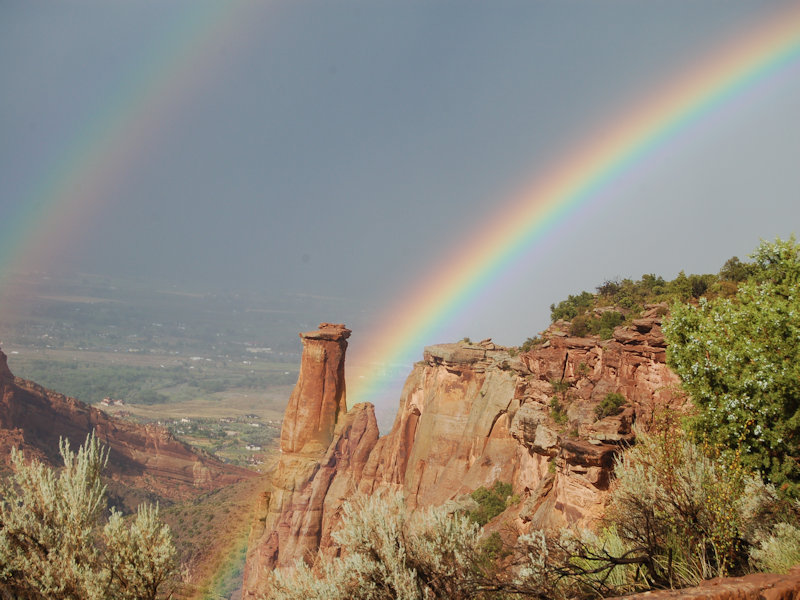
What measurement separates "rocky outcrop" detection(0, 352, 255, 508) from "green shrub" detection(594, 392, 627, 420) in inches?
3183

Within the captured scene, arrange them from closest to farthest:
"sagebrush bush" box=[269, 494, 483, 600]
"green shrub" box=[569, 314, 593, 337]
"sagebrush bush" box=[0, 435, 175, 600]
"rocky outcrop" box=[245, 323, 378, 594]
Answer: "sagebrush bush" box=[0, 435, 175, 600]
"sagebrush bush" box=[269, 494, 483, 600]
"green shrub" box=[569, 314, 593, 337]
"rocky outcrop" box=[245, 323, 378, 594]

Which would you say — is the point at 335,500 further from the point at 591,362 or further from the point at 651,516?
the point at 651,516

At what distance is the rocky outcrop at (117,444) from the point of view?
9088 cm

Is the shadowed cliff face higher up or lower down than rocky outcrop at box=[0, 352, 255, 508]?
higher up

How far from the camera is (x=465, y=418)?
2055 inches

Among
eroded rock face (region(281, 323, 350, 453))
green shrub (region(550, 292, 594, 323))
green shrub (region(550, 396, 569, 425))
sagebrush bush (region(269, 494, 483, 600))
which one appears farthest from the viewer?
eroded rock face (region(281, 323, 350, 453))

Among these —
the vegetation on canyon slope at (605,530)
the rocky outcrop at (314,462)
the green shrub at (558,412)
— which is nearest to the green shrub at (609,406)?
the green shrub at (558,412)

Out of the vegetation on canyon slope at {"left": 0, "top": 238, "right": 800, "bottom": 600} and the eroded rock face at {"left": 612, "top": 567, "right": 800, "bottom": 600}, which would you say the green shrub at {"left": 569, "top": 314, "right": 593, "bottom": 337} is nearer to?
the vegetation on canyon slope at {"left": 0, "top": 238, "right": 800, "bottom": 600}

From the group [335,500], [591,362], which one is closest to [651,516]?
[591,362]

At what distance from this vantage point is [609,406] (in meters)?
24.4

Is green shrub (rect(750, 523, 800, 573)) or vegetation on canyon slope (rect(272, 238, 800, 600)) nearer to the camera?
green shrub (rect(750, 523, 800, 573))

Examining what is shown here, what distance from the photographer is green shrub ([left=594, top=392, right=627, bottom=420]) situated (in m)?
24.5

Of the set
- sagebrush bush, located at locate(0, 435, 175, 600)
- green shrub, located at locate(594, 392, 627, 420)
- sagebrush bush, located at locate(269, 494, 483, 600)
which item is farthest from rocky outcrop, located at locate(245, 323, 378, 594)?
sagebrush bush, located at locate(0, 435, 175, 600)

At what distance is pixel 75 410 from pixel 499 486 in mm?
97564
